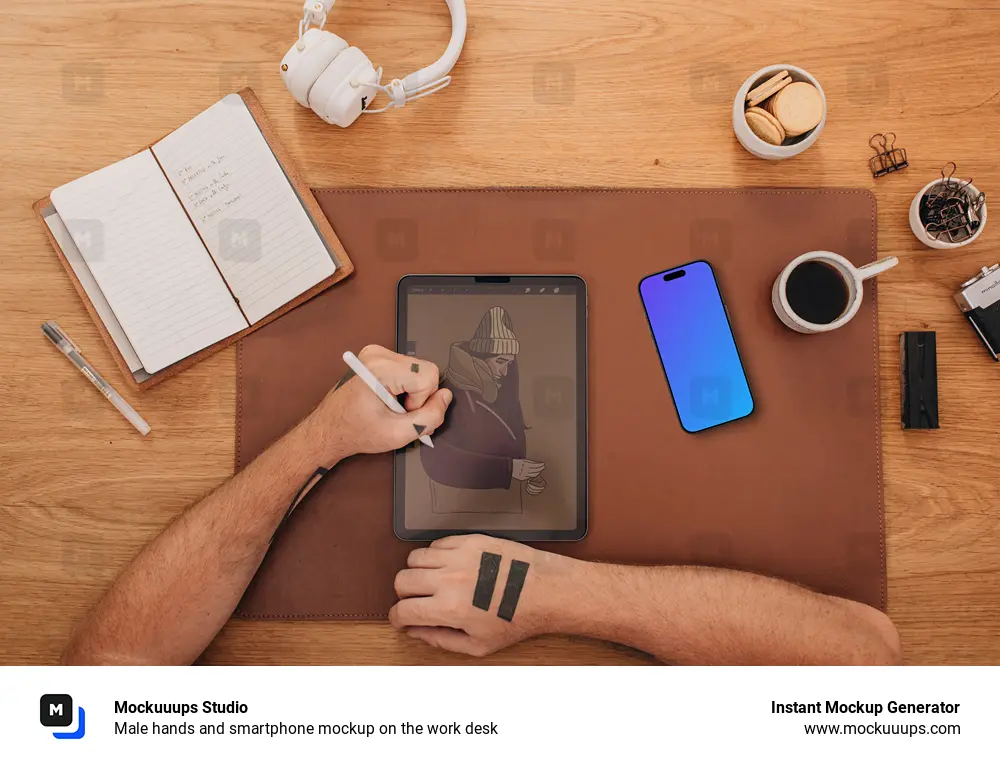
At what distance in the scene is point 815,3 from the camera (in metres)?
1.05

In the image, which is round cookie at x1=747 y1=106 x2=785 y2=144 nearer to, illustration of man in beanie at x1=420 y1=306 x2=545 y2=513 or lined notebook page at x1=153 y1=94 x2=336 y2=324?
illustration of man in beanie at x1=420 y1=306 x2=545 y2=513

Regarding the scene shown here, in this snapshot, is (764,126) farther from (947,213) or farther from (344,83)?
(344,83)

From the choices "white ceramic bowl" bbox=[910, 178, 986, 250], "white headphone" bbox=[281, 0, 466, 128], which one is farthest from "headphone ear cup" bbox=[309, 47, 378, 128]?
"white ceramic bowl" bbox=[910, 178, 986, 250]

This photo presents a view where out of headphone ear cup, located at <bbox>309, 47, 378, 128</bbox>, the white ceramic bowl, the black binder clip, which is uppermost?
headphone ear cup, located at <bbox>309, 47, 378, 128</bbox>

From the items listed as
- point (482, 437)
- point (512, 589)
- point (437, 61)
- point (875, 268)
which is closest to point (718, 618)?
point (512, 589)

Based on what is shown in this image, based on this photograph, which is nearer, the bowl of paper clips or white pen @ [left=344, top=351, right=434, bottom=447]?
white pen @ [left=344, top=351, right=434, bottom=447]

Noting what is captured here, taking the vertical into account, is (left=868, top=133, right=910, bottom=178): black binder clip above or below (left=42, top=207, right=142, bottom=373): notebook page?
above

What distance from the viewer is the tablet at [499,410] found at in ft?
3.34

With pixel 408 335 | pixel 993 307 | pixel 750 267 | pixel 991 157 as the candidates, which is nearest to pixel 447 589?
pixel 408 335

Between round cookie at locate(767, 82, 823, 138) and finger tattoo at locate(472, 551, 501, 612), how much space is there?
27.4 inches

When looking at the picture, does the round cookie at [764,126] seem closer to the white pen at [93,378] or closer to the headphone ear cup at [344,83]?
the headphone ear cup at [344,83]

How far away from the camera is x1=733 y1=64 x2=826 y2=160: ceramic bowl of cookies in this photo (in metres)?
0.97
